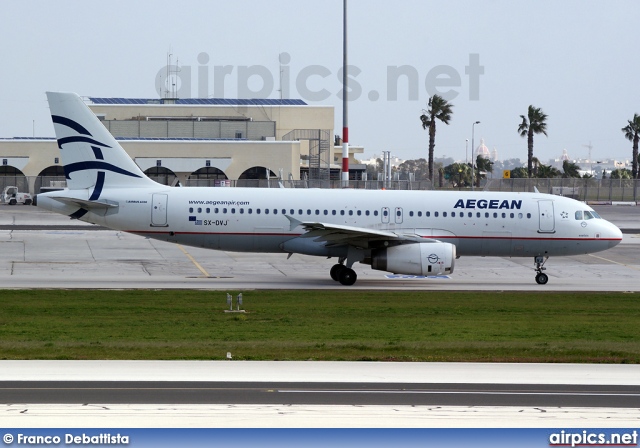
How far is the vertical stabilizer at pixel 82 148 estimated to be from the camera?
115ft

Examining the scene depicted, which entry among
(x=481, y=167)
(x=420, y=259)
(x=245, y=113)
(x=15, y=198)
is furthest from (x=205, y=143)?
(x=481, y=167)

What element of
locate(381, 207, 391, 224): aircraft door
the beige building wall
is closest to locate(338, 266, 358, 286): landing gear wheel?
locate(381, 207, 391, 224): aircraft door

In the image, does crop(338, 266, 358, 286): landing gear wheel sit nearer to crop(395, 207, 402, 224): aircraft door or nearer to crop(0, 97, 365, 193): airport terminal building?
crop(395, 207, 402, 224): aircraft door

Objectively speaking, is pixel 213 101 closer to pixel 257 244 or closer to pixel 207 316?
pixel 257 244

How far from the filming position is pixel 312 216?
35.6 metres

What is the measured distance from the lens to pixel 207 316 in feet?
86.2

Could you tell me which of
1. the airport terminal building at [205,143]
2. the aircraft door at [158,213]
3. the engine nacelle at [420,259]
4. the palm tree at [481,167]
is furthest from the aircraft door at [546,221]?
the palm tree at [481,167]

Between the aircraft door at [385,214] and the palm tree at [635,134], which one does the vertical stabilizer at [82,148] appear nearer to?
the aircraft door at [385,214]

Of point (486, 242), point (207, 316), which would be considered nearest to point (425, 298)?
point (486, 242)

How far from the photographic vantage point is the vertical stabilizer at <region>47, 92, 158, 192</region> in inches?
1384

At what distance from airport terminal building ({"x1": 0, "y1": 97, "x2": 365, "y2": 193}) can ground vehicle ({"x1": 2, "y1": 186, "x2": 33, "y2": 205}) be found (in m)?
1.75

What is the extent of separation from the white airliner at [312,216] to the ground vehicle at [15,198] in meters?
50.9

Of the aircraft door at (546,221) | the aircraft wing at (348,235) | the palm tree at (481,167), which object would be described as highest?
the palm tree at (481,167)

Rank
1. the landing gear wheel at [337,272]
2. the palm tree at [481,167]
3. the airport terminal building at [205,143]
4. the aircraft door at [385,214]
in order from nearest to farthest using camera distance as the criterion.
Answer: the landing gear wheel at [337,272], the aircraft door at [385,214], the airport terminal building at [205,143], the palm tree at [481,167]
